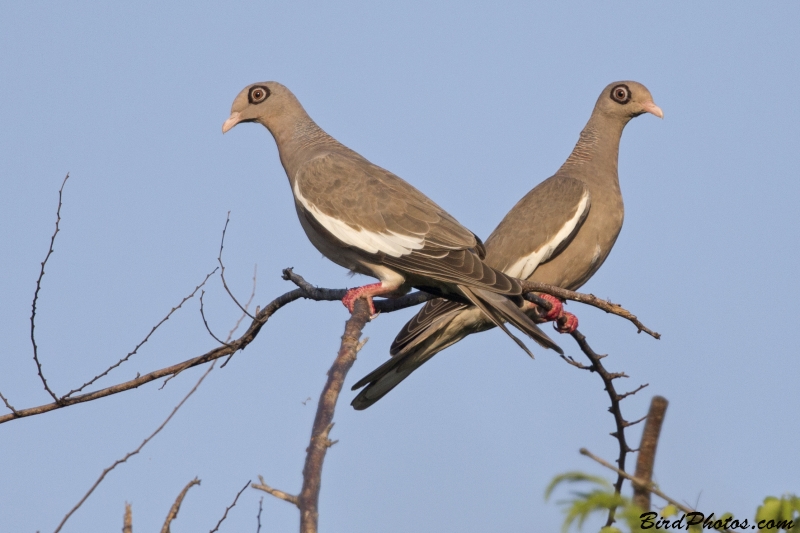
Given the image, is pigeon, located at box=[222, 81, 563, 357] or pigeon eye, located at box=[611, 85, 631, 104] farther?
pigeon eye, located at box=[611, 85, 631, 104]

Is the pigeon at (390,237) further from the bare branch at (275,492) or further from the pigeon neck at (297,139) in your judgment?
the bare branch at (275,492)

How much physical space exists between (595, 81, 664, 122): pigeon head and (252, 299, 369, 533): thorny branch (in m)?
5.14

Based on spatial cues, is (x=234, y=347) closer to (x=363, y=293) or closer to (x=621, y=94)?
(x=363, y=293)

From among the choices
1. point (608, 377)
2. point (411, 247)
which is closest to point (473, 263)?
point (411, 247)

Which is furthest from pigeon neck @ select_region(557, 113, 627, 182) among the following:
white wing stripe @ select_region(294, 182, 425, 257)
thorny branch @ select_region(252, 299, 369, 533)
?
thorny branch @ select_region(252, 299, 369, 533)

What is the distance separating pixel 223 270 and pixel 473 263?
1.43 meters

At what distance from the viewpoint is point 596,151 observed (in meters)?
7.64

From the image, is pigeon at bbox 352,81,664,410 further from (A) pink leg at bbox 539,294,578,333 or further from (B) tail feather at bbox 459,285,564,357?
(B) tail feather at bbox 459,285,564,357

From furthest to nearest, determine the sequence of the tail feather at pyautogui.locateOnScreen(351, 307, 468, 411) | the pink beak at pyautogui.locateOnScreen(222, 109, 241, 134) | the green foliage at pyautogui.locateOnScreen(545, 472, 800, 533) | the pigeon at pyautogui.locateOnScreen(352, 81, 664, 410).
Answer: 1. the pink beak at pyautogui.locateOnScreen(222, 109, 241, 134)
2. the pigeon at pyautogui.locateOnScreen(352, 81, 664, 410)
3. the tail feather at pyautogui.locateOnScreen(351, 307, 468, 411)
4. the green foliage at pyautogui.locateOnScreen(545, 472, 800, 533)

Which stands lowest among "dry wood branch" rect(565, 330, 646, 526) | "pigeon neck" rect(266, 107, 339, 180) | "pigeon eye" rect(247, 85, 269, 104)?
"dry wood branch" rect(565, 330, 646, 526)

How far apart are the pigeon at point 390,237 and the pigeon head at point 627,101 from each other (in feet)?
8.44

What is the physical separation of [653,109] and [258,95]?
129 inches

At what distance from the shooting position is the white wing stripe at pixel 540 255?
6.69 m

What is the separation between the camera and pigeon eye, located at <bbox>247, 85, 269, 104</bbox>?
7.12 m
